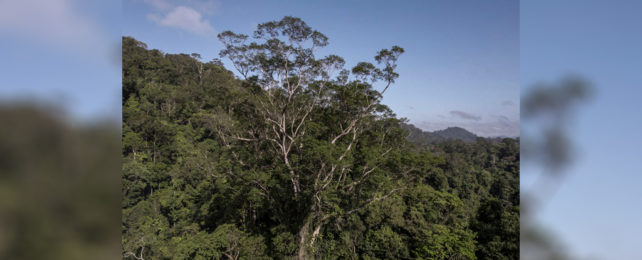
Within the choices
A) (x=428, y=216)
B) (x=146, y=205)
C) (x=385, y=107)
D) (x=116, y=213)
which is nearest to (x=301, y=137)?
(x=385, y=107)

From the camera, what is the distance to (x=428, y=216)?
8.34 meters

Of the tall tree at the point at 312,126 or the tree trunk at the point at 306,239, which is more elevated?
the tall tree at the point at 312,126

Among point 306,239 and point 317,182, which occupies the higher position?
point 317,182

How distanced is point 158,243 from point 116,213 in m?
8.27

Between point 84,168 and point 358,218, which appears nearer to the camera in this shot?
point 84,168

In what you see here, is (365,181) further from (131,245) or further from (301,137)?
(131,245)

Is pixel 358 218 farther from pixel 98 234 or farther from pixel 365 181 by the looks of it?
pixel 98 234

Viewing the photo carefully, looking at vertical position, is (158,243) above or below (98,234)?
below

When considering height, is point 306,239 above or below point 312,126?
below

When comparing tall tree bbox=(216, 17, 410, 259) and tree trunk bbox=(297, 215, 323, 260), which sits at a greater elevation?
tall tree bbox=(216, 17, 410, 259)

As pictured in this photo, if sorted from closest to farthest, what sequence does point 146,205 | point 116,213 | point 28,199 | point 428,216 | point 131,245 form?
Answer: point 28,199, point 116,213, point 131,245, point 428,216, point 146,205

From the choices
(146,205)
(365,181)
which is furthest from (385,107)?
(146,205)

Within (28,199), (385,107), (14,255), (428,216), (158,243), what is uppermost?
(385,107)

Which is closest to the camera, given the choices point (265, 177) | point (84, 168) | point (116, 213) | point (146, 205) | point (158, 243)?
point (84, 168)
